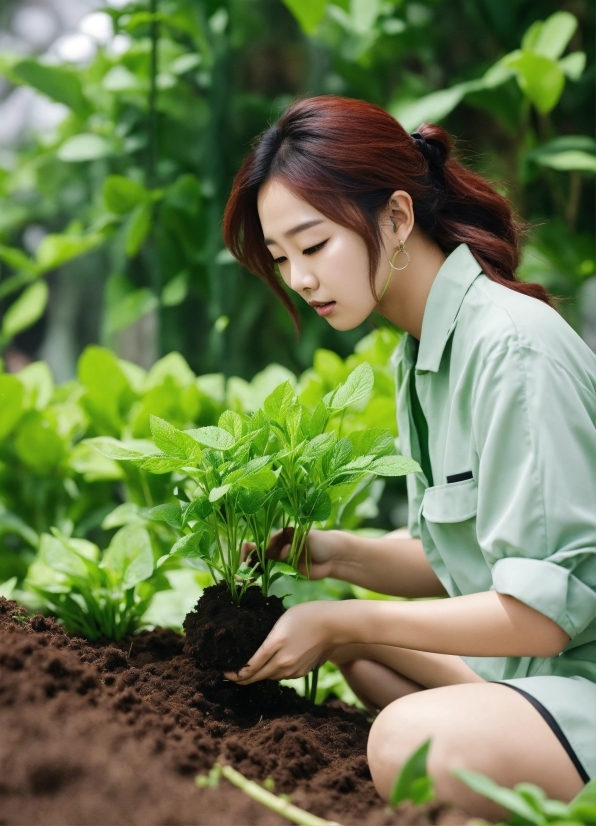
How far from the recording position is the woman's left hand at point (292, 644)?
1.04m

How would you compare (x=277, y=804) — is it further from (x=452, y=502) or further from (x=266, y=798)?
(x=452, y=502)

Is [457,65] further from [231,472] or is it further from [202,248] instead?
[231,472]

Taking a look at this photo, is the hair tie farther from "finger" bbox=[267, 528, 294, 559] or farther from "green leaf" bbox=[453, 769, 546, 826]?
"green leaf" bbox=[453, 769, 546, 826]

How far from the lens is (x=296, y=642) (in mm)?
1047

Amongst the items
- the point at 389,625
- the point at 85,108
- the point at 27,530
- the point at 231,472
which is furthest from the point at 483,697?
the point at 85,108

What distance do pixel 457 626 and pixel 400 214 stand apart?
1.82ft

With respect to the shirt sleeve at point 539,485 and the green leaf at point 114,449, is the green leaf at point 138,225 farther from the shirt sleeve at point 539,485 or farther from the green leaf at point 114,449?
the shirt sleeve at point 539,485

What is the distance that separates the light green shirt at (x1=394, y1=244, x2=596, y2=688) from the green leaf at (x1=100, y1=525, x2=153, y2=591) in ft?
1.50

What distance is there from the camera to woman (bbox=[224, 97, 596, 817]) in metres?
0.93

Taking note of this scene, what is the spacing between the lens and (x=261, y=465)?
103cm

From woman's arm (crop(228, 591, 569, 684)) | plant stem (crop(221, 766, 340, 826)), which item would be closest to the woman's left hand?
woman's arm (crop(228, 591, 569, 684))

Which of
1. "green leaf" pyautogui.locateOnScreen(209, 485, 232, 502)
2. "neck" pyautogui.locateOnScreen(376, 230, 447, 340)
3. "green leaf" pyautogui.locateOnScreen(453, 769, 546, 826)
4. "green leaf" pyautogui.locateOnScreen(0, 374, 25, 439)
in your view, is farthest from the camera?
"green leaf" pyautogui.locateOnScreen(0, 374, 25, 439)

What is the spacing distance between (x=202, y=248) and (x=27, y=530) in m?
0.97

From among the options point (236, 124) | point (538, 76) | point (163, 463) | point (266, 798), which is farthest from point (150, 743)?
point (236, 124)
